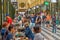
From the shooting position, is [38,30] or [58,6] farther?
[58,6]

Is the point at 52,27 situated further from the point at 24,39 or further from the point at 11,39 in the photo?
the point at 11,39

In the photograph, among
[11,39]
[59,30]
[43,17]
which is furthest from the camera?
[59,30]

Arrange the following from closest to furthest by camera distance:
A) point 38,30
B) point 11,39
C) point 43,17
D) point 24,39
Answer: point 38,30
point 11,39
point 24,39
point 43,17

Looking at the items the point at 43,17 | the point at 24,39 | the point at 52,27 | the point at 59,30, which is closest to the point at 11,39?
the point at 24,39

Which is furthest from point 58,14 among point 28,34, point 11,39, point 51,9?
point 11,39

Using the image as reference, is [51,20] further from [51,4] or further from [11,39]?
[11,39]

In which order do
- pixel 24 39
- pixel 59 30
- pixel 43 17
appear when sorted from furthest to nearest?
pixel 59 30 → pixel 43 17 → pixel 24 39

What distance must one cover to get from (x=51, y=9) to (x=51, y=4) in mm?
374

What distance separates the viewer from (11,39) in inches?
234

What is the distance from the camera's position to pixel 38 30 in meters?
4.92

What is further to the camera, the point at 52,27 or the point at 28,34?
the point at 52,27

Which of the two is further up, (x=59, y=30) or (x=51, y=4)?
(x=51, y=4)

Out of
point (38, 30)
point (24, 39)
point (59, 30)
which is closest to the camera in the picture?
point (38, 30)

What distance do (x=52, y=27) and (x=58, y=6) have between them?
275cm
